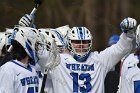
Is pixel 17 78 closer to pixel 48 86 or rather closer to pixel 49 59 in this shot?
pixel 49 59

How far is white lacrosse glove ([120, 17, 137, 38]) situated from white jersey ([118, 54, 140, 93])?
A: 597 mm

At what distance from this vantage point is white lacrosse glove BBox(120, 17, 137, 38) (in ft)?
25.0

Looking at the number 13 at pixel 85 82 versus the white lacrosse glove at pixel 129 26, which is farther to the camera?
the number 13 at pixel 85 82

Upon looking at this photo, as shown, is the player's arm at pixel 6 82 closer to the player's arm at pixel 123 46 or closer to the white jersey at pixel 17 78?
the white jersey at pixel 17 78

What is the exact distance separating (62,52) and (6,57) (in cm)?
63

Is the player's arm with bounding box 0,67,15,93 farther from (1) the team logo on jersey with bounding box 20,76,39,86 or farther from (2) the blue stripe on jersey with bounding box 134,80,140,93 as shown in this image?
(2) the blue stripe on jersey with bounding box 134,80,140,93

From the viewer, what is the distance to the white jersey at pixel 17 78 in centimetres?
680

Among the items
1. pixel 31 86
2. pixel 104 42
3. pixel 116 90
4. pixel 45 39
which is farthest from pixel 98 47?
pixel 31 86

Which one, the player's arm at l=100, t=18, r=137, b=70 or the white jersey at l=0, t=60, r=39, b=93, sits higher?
the player's arm at l=100, t=18, r=137, b=70

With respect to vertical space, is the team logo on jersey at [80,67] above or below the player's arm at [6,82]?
above

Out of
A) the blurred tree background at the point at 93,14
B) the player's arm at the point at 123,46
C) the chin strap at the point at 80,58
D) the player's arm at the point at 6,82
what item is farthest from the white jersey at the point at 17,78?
the blurred tree background at the point at 93,14

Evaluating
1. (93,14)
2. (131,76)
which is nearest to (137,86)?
(131,76)

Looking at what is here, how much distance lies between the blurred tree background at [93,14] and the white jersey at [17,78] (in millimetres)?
8045

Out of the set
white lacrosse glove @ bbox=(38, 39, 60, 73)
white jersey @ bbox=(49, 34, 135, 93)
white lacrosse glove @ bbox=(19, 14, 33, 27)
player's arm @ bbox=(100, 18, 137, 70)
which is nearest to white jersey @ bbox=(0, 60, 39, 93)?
white lacrosse glove @ bbox=(38, 39, 60, 73)
